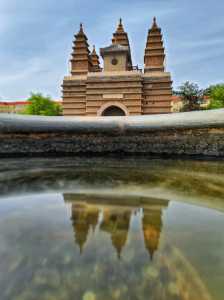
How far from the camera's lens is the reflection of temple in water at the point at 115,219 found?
100cm

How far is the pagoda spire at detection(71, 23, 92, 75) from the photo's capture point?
1786 cm

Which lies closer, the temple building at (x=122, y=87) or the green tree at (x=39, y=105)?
the temple building at (x=122, y=87)

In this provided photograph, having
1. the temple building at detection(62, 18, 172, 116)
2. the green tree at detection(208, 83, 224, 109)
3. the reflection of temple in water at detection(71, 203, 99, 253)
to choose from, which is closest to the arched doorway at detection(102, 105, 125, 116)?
the temple building at detection(62, 18, 172, 116)

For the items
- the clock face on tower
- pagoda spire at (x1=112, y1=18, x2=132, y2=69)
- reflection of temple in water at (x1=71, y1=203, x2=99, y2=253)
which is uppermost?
pagoda spire at (x1=112, y1=18, x2=132, y2=69)

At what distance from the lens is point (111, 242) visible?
0.98m

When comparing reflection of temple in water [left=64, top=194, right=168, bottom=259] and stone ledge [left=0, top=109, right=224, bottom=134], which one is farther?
stone ledge [left=0, top=109, right=224, bottom=134]

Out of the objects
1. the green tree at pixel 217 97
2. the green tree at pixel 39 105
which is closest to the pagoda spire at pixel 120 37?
the green tree at pixel 217 97

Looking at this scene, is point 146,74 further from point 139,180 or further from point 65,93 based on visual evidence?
point 139,180

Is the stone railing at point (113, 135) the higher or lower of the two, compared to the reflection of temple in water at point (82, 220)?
higher

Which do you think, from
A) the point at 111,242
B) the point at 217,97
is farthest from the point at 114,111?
the point at 111,242

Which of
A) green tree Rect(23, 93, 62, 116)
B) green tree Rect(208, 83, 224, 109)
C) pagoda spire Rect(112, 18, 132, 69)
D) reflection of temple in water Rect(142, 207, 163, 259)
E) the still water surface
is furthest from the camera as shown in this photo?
green tree Rect(23, 93, 62, 116)

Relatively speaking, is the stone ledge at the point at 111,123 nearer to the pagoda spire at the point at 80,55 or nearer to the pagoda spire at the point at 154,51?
the pagoda spire at the point at 154,51

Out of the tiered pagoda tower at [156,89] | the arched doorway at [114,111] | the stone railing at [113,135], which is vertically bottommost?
the stone railing at [113,135]

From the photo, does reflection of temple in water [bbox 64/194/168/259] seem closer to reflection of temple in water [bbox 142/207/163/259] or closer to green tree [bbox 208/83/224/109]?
reflection of temple in water [bbox 142/207/163/259]
